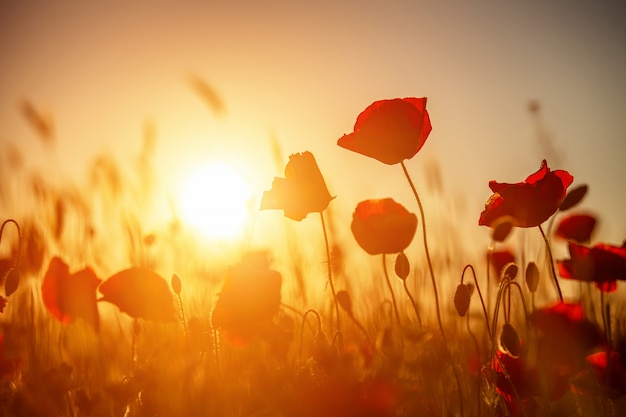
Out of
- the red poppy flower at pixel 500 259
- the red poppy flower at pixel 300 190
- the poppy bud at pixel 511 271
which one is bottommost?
the red poppy flower at pixel 500 259

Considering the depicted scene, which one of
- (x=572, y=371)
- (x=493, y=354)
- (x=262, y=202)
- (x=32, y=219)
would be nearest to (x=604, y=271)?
(x=572, y=371)

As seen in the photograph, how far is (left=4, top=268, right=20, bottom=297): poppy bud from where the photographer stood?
1.66 meters

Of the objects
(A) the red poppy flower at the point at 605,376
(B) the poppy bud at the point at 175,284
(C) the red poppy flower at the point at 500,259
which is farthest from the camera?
(C) the red poppy flower at the point at 500,259

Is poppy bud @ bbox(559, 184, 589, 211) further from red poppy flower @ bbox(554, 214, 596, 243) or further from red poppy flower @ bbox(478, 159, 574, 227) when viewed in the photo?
red poppy flower @ bbox(554, 214, 596, 243)

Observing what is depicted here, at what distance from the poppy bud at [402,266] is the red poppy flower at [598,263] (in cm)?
42

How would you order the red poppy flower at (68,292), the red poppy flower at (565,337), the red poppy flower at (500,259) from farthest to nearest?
the red poppy flower at (500,259) < the red poppy flower at (68,292) < the red poppy flower at (565,337)

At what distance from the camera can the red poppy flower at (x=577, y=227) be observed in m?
1.99

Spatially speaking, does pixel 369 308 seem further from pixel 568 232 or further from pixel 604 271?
pixel 604 271

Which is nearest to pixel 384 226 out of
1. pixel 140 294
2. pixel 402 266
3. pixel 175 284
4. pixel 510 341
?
pixel 402 266

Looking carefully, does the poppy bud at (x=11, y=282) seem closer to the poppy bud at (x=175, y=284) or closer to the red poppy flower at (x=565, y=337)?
the poppy bud at (x=175, y=284)

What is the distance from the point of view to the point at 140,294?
185 cm

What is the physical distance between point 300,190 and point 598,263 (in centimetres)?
80

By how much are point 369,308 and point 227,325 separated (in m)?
→ 1.00

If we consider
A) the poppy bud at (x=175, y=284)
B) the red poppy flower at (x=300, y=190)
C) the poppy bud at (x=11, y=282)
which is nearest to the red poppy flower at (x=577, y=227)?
the red poppy flower at (x=300, y=190)
